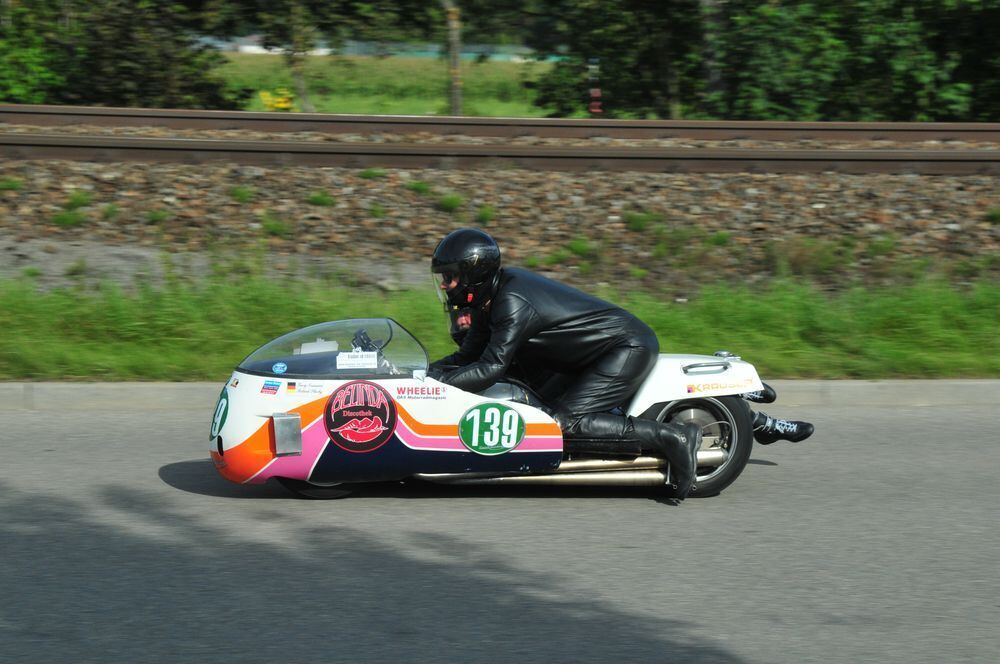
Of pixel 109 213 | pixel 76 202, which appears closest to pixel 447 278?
pixel 109 213

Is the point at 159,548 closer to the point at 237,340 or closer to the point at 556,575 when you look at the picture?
the point at 556,575

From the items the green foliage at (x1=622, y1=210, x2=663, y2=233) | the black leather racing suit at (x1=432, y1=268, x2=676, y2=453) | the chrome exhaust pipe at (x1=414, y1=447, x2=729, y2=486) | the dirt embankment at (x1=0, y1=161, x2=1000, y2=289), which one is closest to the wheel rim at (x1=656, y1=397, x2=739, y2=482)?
the chrome exhaust pipe at (x1=414, y1=447, x2=729, y2=486)

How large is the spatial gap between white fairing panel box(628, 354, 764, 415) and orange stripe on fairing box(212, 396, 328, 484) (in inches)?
63.5

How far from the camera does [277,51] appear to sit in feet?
73.3

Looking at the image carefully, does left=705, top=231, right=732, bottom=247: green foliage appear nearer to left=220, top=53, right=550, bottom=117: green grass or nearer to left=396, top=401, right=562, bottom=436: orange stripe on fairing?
left=396, top=401, right=562, bottom=436: orange stripe on fairing

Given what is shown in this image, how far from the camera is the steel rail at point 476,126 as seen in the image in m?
14.4

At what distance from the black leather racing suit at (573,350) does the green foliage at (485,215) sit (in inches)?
234

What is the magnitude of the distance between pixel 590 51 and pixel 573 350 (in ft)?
55.2

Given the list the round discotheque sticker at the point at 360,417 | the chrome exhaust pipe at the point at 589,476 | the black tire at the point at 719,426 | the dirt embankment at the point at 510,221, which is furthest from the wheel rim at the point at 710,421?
the dirt embankment at the point at 510,221

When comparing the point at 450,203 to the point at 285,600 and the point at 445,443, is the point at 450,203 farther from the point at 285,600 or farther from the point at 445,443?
the point at 285,600

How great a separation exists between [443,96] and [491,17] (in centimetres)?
488

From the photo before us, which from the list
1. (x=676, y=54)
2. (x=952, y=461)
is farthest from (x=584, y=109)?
(x=952, y=461)

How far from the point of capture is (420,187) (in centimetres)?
1255

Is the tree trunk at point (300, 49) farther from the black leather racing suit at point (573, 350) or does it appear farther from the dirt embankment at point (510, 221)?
the black leather racing suit at point (573, 350)
